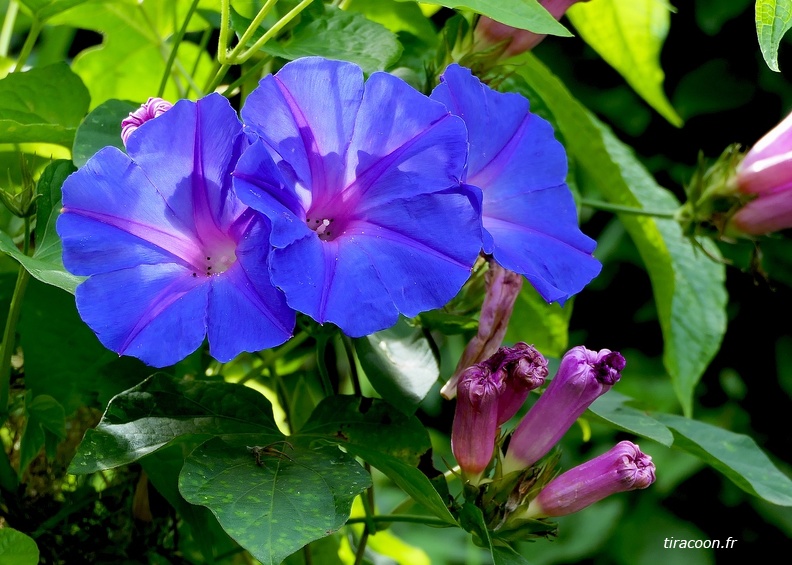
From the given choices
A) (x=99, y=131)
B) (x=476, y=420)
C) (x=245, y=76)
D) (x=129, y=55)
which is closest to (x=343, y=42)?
(x=245, y=76)

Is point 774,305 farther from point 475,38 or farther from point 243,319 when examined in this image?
point 243,319

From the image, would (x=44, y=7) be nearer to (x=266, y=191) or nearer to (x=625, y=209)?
(x=266, y=191)

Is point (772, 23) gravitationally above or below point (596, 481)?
above

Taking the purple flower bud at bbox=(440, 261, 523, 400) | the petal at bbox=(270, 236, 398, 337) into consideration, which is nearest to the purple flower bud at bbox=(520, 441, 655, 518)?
the purple flower bud at bbox=(440, 261, 523, 400)

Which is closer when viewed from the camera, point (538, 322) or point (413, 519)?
point (413, 519)

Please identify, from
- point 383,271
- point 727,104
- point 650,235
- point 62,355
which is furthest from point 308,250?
point 727,104

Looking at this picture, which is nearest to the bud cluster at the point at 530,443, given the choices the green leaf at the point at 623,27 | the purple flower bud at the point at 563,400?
the purple flower bud at the point at 563,400

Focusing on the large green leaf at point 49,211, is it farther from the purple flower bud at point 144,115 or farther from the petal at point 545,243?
the petal at point 545,243
